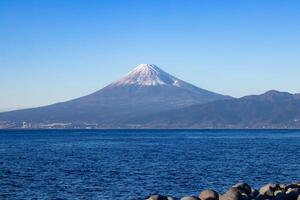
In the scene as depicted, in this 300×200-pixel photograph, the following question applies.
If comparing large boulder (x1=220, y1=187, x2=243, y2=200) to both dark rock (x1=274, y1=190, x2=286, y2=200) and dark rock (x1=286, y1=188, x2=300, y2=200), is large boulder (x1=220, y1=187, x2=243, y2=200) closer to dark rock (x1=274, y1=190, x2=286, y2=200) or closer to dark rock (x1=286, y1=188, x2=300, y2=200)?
dark rock (x1=274, y1=190, x2=286, y2=200)

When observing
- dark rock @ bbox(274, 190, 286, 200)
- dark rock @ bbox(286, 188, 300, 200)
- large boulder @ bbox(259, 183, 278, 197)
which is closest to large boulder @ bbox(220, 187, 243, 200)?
dark rock @ bbox(274, 190, 286, 200)

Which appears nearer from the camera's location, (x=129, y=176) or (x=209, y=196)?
(x=209, y=196)

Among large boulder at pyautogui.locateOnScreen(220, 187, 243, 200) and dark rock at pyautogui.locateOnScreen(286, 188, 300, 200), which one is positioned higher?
large boulder at pyautogui.locateOnScreen(220, 187, 243, 200)

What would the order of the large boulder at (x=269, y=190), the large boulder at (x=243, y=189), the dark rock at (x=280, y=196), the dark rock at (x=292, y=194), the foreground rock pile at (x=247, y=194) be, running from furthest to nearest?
the large boulder at (x=243, y=189), the large boulder at (x=269, y=190), the dark rock at (x=292, y=194), the dark rock at (x=280, y=196), the foreground rock pile at (x=247, y=194)

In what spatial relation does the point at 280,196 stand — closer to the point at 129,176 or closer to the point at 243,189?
the point at 243,189

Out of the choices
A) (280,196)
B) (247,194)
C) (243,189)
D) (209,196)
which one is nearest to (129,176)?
(243,189)

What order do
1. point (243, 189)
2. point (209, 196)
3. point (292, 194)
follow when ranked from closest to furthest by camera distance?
point (209, 196) → point (292, 194) → point (243, 189)

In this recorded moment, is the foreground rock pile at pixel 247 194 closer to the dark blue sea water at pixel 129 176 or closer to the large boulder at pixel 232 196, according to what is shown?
the large boulder at pixel 232 196

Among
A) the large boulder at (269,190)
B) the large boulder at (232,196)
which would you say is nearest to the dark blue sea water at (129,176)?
the large boulder at (269,190)

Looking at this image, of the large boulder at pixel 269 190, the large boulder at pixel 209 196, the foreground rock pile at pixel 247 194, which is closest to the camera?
the foreground rock pile at pixel 247 194

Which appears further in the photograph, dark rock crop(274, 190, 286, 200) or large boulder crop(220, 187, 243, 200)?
dark rock crop(274, 190, 286, 200)

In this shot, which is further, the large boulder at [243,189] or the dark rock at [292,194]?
the large boulder at [243,189]

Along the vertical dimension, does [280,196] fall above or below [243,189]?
below

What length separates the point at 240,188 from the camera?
24.9 meters
